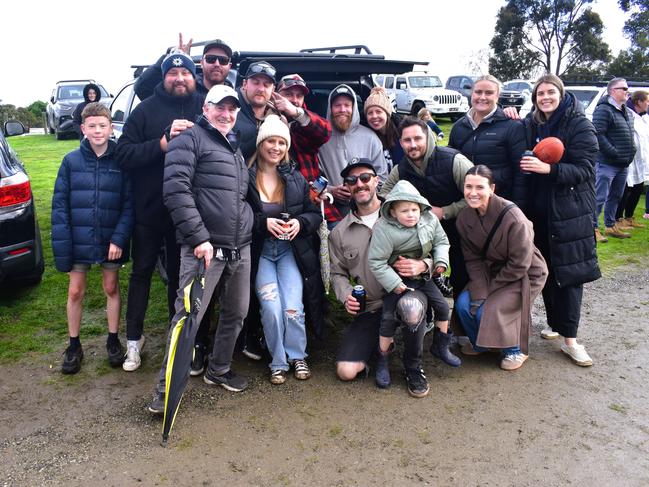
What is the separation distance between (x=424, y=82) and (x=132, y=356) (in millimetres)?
22108

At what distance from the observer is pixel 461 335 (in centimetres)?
459

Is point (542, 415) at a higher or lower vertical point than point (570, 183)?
lower

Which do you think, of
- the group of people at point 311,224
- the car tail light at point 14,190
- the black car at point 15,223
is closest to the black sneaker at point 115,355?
the group of people at point 311,224

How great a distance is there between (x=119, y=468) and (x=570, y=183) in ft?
11.6

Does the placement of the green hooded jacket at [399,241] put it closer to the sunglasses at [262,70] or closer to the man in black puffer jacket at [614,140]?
the sunglasses at [262,70]

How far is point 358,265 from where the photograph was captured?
164 inches

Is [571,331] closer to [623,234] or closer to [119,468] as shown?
[119,468]

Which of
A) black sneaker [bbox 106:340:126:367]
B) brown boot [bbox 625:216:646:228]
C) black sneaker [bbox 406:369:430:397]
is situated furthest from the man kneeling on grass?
brown boot [bbox 625:216:646:228]

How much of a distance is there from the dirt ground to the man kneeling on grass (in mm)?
632

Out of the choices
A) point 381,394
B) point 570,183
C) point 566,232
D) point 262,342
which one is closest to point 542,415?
point 381,394

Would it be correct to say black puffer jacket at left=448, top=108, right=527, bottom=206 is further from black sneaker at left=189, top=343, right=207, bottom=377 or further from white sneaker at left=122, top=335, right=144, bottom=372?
white sneaker at left=122, top=335, right=144, bottom=372

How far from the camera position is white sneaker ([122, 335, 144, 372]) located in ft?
13.6

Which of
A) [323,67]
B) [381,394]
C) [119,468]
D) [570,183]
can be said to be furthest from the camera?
[323,67]

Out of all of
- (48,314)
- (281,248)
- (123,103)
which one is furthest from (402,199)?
(123,103)
